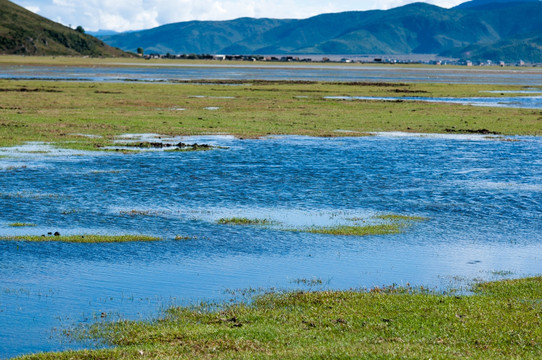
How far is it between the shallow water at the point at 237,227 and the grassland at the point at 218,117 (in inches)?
364

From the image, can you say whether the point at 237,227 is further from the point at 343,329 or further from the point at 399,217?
the point at 343,329

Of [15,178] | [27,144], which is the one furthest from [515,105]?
[15,178]

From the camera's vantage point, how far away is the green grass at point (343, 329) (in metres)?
14.2

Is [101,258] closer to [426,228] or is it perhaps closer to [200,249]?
[200,249]

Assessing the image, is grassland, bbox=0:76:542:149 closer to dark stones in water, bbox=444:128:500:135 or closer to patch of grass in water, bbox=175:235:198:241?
dark stones in water, bbox=444:128:500:135

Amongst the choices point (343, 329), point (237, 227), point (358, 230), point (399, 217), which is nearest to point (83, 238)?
point (237, 227)

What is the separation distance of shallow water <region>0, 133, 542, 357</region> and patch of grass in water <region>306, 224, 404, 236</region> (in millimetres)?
607

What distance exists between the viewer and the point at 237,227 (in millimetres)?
26234

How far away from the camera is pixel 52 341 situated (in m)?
15.3

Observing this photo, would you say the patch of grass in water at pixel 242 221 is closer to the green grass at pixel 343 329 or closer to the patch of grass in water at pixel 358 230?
the patch of grass in water at pixel 358 230

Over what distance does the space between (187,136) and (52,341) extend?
38.3 m

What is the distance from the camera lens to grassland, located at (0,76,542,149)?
54.7m

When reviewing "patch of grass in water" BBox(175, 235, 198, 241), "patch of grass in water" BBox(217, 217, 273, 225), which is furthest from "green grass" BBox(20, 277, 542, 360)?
"patch of grass in water" BBox(217, 217, 273, 225)

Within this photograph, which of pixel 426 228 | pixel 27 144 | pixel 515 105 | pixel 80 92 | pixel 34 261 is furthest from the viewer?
pixel 80 92
